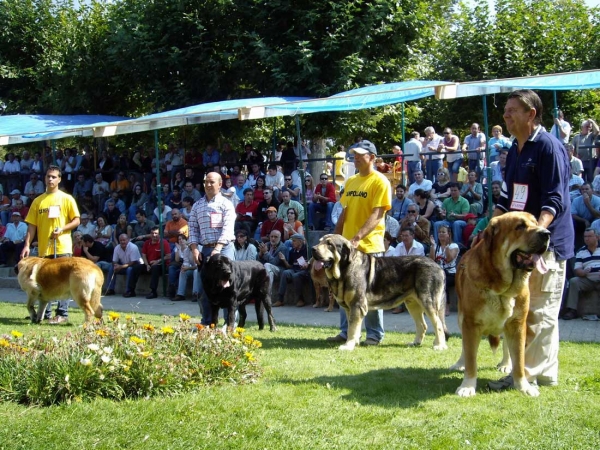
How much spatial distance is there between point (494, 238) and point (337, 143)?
21.4 meters

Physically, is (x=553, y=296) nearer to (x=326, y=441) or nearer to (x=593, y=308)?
(x=326, y=441)

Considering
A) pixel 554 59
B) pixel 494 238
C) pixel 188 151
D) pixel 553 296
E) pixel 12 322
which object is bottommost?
pixel 12 322

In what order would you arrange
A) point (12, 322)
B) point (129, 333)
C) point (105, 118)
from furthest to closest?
1. point (105, 118)
2. point (12, 322)
3. point (129, 333)

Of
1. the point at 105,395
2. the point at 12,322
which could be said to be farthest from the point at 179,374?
the point at 12,322

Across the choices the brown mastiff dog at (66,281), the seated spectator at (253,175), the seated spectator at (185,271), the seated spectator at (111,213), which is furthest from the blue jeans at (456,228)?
the seated spectator at (111,213)

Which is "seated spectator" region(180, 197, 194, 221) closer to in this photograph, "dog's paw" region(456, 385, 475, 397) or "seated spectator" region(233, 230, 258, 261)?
"seated spectator" region(233, 230, 258, 261)

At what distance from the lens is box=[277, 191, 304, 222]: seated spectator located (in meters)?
15.2

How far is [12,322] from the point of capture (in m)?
10.6

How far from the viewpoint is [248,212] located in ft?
52.7

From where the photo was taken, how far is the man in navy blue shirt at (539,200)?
5426 mm

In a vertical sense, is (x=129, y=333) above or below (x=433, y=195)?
below

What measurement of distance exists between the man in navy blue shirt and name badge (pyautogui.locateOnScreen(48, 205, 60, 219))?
22.9ft

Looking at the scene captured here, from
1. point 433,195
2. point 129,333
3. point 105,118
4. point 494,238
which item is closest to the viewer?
point 494,238

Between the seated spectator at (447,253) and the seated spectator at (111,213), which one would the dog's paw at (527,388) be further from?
the seated spectator at (111,213)
